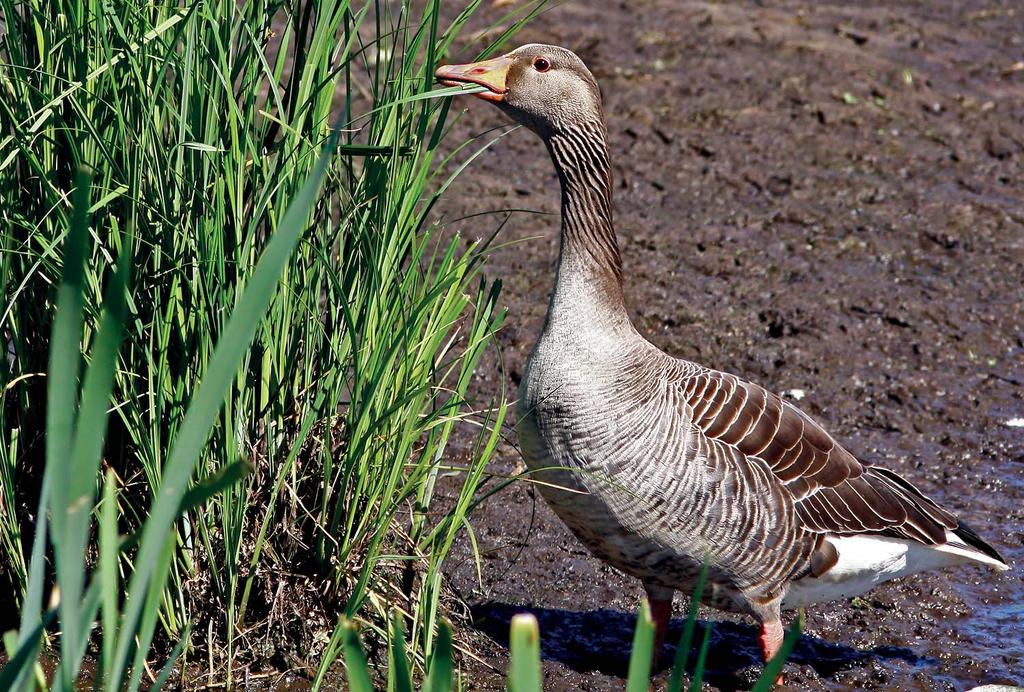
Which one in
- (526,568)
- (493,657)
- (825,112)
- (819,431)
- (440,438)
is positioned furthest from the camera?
(825,112)

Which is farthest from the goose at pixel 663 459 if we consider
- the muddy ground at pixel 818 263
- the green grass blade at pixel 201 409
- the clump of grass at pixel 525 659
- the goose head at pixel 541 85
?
the green grass blade at pixel 201 409

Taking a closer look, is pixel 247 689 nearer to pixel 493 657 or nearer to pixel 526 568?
pixel 493 657

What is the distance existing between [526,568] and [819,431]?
127 centimetres

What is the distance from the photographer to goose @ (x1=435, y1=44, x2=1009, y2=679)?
402cm

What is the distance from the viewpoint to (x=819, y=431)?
4535 mm

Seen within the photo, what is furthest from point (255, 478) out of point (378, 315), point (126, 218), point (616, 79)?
point (616, 79)

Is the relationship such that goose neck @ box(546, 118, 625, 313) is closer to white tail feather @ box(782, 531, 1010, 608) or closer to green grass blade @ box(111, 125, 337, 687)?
white tail feather @ box(782, 531, 1010, 608)

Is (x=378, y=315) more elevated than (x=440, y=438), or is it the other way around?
(x=378, y=315)

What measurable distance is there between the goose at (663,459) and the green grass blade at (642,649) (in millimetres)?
1764

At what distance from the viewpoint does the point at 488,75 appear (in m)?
4.32

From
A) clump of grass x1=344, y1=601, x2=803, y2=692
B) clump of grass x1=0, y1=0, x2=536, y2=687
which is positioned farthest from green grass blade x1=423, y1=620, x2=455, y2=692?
clump of grass x1=0, y1=0, x2=536, y2=687

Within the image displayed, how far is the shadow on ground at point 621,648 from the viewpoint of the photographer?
4445 mm

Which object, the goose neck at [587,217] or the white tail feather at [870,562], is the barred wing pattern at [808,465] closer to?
the white tail feather at [870,562]

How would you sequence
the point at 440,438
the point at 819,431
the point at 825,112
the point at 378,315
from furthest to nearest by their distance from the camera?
the point at 825,112
the point at 819,431
the point at 440,438
the point at 378,315
